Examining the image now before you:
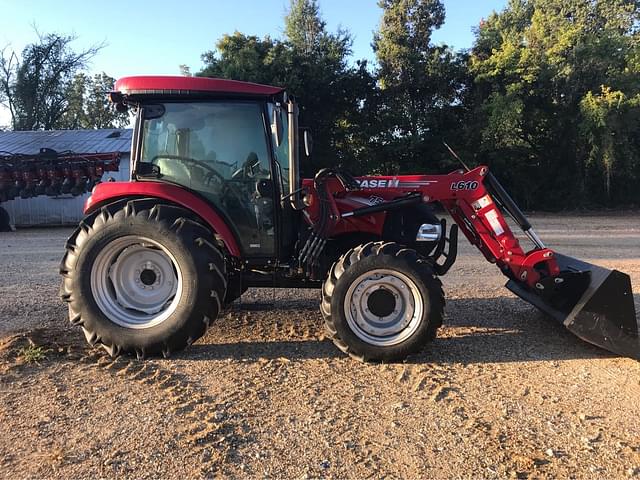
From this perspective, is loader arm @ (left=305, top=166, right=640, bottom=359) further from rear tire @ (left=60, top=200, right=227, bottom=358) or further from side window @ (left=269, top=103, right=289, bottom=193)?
rear tire @ (left=60, top=200, right=227, bottom=358)

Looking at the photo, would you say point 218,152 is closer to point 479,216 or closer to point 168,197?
point 168,197

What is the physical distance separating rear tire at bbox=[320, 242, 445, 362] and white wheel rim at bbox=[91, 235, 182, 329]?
52.4 inches

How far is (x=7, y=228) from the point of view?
656 inches

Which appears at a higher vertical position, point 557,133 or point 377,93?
point 377,93

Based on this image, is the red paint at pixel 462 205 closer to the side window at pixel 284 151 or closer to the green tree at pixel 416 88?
the side window at pixel 284 151

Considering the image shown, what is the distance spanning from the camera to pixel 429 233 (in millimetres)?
4672

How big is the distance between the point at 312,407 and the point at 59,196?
17019mm

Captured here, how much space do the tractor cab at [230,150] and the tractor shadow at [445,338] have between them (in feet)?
2.74

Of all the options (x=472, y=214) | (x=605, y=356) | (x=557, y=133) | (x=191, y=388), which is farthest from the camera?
(x=557, y=133)

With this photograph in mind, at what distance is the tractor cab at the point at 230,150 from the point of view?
13.5ft

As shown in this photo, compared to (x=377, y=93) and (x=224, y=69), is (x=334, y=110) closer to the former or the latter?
(x=377, y=93)

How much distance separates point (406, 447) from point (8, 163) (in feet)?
54.4

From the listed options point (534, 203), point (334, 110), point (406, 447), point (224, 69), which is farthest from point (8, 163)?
→ point (534, 203)

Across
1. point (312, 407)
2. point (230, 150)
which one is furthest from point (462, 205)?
point (312, 407)
